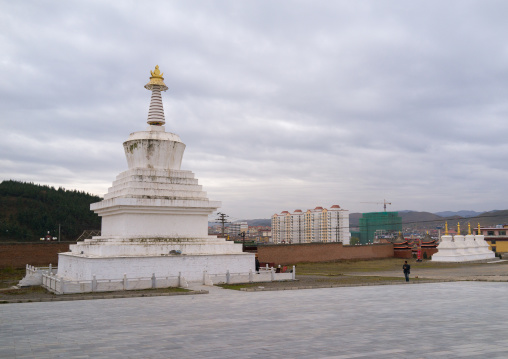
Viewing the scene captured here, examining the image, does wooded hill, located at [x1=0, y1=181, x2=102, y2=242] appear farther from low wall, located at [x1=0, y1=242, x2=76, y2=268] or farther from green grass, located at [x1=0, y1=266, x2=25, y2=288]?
green grass, located at [x1=0, y1=266, x2=25, y2=288]

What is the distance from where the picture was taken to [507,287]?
1891cm

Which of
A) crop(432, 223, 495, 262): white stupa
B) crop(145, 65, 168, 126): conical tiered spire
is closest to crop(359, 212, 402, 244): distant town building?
crop(432, 223, 495, 262): white stupa

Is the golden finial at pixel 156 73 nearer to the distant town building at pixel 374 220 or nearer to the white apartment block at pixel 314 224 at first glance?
the white apartment block at pixel 314 224

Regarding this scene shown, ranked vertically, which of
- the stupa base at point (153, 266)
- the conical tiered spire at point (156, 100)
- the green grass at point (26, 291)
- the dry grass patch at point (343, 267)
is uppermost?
the conical tiered spire at point (156, 100)

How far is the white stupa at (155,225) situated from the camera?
63.4 ft

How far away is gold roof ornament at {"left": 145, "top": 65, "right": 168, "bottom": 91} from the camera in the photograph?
24.0m

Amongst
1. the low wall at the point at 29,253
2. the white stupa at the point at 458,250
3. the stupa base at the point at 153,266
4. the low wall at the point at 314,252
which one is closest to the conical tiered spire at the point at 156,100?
the stupa base at the point at 153,266

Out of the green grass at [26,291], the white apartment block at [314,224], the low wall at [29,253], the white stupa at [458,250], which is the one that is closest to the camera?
the green grass at [26,291]

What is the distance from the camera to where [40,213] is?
6750 centimetres

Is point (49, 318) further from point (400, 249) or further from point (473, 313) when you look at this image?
point (400, 249)

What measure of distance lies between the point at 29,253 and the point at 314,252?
71.7ft

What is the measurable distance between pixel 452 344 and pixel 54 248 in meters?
28.2

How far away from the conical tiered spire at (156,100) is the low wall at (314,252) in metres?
14.6

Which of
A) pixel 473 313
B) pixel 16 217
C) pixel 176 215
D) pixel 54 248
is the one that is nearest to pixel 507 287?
pixel 473 313
